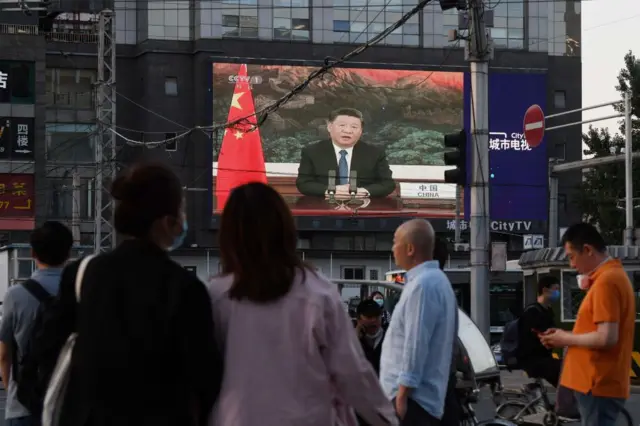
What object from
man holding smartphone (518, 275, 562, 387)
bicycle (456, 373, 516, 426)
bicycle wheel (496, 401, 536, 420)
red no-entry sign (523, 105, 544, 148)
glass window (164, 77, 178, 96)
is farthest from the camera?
glass window (164, 77, 178, 96)

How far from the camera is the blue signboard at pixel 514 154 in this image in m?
67.0

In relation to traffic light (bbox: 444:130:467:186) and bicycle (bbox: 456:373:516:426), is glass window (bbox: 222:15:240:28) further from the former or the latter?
bicycle (bbox: 456:373:516:426)

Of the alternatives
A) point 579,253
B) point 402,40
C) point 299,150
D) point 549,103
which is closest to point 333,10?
point 402,40

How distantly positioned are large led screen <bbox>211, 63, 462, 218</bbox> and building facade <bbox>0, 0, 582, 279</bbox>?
29.3 inches

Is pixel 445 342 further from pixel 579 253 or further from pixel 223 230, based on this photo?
pixel 223 230

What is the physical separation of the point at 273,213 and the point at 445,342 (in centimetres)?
278

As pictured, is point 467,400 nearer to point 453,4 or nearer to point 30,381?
point 30,381

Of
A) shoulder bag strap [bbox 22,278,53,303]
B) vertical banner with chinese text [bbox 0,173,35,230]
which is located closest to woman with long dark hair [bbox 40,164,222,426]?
shoulder bag strap [bbox 22,278,53,303]

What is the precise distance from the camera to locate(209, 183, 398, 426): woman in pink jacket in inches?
174

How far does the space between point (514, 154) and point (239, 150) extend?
1389 centimetres

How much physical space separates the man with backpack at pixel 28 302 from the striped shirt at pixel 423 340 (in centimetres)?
174

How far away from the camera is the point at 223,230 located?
453 centimetres

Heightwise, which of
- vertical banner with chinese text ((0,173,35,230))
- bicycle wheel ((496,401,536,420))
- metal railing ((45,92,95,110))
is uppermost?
metal railing ((45,92,95,110))

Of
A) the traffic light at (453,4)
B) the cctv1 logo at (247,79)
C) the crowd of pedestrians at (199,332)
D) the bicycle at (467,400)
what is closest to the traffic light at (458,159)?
the traffic light at (453,4)
